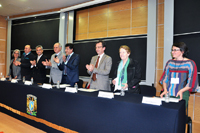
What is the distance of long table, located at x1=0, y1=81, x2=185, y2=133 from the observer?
1.29m

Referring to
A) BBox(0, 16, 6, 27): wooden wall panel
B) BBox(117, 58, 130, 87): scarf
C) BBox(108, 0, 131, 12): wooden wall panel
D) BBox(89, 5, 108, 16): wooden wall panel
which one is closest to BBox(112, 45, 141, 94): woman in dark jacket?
BBox(117, 58, 130, 87): scarf

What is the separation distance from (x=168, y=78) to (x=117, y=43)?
2.35 m

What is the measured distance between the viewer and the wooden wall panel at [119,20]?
14.0ft

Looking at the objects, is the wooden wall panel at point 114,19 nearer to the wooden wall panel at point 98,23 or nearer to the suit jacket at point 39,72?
the wooden wall panel at point 98,23

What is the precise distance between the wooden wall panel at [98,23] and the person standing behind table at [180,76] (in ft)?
9.55

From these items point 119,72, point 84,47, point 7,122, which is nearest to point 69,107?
point 119,72

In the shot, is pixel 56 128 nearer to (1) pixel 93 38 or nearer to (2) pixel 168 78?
(2) pixel 168 78

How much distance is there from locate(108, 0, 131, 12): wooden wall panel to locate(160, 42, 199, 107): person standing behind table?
103 inches

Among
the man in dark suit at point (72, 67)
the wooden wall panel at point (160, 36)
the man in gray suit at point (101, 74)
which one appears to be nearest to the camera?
the man in gray suit at point (101, 74)

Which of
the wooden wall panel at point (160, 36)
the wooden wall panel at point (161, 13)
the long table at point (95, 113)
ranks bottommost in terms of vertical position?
the long table at point (95, 113)

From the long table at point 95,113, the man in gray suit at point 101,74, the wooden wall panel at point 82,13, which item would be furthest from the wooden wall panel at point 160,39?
the wooden wall panel at point 82,13

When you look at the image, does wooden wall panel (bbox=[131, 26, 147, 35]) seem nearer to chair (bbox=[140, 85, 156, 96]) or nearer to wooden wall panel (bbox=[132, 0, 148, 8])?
wooden wall panel (bbox=[132, 0, 148, 8])

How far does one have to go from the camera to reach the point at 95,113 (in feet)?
5.36

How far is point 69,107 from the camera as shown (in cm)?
185
